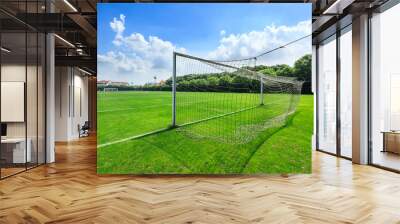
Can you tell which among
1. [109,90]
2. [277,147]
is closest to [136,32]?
[109,90]

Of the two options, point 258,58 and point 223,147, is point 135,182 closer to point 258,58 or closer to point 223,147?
point 223,147

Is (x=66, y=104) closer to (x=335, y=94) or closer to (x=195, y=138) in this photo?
(x=195, y=138)

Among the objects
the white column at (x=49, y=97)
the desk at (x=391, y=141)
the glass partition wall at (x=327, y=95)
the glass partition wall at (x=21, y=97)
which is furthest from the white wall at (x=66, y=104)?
the desk at (x=391, y=141)

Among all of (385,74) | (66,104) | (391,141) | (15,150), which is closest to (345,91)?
(385,74)

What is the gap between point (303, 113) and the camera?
21.5ft

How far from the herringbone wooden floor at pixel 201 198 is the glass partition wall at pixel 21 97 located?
1.37ft

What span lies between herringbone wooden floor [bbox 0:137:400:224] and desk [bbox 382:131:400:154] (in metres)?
0.51

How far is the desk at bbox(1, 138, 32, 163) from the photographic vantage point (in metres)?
6.43

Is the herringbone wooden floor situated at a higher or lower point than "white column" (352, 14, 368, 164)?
lower

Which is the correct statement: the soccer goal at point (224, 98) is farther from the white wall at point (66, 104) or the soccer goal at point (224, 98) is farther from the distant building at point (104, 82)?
the white wall at point (66, 104)

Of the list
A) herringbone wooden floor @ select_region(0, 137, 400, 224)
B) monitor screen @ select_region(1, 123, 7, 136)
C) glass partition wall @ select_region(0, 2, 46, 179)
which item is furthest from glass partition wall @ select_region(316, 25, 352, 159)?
monitor screen @ select_region(1, 123, 7, 136)

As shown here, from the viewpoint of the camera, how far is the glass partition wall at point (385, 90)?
6.95 m

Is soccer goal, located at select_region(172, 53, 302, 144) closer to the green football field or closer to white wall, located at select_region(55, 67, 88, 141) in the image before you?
the green football field

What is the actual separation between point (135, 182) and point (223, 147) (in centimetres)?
156
